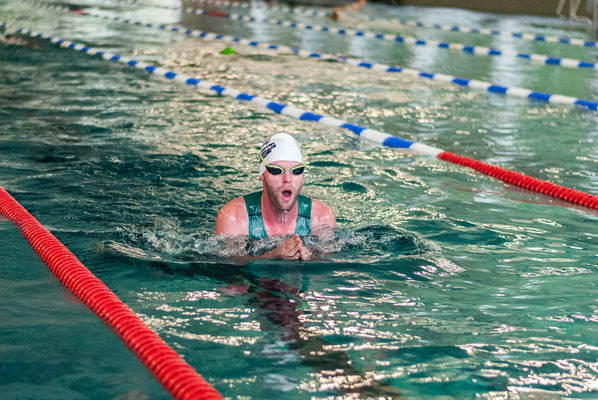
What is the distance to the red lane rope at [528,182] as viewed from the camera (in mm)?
6016

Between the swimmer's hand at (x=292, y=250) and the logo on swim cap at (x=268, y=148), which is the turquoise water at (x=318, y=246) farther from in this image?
the logo on swim cap at (x=268, y=148)

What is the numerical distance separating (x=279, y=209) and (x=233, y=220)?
28cm

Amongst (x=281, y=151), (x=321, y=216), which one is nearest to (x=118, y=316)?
(x=281, y=151)

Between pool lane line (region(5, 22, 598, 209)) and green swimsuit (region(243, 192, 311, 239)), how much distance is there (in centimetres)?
261

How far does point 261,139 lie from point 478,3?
20.1 m

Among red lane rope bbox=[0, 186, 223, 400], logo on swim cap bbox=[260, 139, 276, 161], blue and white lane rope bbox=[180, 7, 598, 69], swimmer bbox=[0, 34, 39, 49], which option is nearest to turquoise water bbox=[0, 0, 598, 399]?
red lane rope bbox=[0, 186, 223, 400]

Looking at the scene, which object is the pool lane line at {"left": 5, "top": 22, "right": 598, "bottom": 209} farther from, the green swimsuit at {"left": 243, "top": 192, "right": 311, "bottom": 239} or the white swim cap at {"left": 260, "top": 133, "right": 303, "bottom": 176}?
the white swim cap at {"left": 260, "top": 133, "right": 303, "bottom": 176}

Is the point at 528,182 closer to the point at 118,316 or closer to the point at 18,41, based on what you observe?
the point at 118,316

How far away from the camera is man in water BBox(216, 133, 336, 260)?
13.5 feet

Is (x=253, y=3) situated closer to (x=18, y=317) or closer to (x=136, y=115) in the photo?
(x=136, y=115)

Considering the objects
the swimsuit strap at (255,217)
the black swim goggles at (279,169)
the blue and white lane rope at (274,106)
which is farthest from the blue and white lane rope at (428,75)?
the black swim goggles at (279,169)

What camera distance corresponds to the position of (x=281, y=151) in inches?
163

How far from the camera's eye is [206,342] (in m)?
3.44

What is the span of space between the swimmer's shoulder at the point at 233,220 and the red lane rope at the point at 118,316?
0.77 metres
